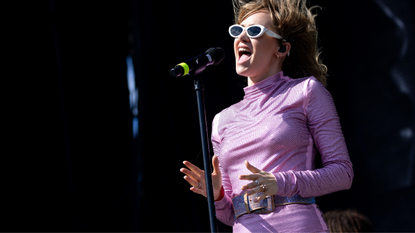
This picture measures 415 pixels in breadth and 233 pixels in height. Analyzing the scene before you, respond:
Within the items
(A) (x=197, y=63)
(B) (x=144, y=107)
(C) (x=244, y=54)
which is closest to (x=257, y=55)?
(C) (x=244, y=54)

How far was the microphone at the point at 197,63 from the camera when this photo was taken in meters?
1.33

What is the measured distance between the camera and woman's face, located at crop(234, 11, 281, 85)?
167cm

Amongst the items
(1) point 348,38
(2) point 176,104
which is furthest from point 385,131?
(2) point 176,104

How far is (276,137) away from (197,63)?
0.38m

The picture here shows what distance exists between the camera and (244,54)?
171cm

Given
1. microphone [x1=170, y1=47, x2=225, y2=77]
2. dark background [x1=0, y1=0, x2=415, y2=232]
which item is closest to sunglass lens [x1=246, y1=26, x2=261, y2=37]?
microphone [x1=170, y1=47, x2=225, y2=77]

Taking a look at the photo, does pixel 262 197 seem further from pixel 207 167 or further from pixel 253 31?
pixel 253 31

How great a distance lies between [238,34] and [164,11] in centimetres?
147

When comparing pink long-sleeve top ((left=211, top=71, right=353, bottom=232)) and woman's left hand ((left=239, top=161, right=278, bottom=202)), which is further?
pink long-sleeve top ((left=211, top=71, right=353, bottom=232))

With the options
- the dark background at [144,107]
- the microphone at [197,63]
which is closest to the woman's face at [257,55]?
the microphone at [197,63]

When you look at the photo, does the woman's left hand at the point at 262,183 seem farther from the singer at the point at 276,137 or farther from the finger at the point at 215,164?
the finger at the point at 215,164

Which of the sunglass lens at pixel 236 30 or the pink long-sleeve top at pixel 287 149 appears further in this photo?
the sunglass lens at pixel 236 30

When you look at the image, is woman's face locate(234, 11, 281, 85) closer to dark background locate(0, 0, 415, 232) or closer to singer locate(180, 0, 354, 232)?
singer locate(180, 0, 354, 232)

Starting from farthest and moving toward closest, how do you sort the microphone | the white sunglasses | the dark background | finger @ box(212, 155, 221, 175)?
the dark background < the white sunglasses < finger @ box(212, 155, 221, 175) < the microphone
